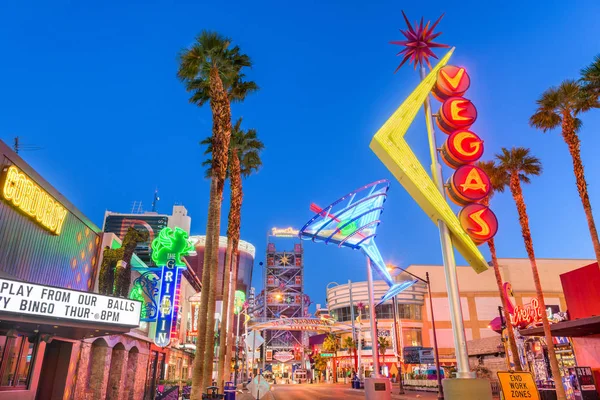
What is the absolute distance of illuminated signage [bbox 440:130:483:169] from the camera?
1076 centimetres

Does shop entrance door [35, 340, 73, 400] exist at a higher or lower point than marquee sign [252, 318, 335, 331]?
lower

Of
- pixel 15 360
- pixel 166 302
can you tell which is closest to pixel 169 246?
pixel 166 302

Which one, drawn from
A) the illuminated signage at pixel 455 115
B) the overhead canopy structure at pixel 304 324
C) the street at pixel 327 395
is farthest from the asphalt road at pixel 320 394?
the overhead canopy structure at pixel 304 324

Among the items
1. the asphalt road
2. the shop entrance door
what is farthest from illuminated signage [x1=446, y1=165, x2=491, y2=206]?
the asphalt road

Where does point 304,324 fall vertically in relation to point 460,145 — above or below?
above

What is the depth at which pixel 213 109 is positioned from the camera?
19.8m

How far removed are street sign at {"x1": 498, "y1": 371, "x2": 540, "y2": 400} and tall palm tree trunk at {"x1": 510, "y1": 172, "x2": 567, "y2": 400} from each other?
40.9ft

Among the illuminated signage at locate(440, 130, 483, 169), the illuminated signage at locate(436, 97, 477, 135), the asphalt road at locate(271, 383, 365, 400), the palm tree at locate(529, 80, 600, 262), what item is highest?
the palm tree at locate(529, 80, 600, 262)

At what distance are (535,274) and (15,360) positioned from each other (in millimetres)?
28573

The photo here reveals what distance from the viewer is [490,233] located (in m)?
10.2

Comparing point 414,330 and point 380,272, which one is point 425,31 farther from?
point 414,330

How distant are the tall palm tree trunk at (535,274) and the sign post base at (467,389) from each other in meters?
17.0

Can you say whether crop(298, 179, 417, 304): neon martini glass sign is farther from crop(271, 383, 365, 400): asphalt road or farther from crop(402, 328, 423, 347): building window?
crop(402, 328, 423, 347): building window

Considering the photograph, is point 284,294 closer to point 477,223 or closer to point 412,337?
point 412,337
